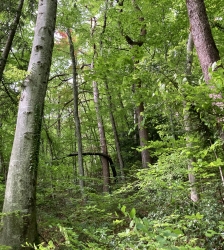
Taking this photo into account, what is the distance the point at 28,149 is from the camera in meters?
3.13

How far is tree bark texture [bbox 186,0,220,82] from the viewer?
3035 millimetres

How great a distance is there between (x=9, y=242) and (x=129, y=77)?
3097 mm

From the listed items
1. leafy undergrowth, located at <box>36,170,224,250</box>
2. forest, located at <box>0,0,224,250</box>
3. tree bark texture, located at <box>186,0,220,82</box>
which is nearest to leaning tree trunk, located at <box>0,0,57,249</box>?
forest, located at <box>0,0,224,250</box>

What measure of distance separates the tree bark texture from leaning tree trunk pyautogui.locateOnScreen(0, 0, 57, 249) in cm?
218

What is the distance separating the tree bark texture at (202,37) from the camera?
304 centimetres

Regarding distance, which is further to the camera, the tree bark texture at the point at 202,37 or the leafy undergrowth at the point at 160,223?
the tree bark texture at the point at 202,37

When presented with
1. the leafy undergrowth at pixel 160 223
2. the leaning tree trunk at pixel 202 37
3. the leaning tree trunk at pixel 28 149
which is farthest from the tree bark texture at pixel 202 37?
Result: the leaning tree trunk at pixel 28 149

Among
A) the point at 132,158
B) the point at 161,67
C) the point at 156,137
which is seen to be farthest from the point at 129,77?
the point at 132,158

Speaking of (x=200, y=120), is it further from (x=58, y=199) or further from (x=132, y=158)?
(x=132, y=158)

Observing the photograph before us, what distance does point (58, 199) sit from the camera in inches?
200

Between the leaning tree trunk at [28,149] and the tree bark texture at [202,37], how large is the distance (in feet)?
7.14

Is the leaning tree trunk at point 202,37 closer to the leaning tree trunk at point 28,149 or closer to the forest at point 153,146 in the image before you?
the forest at point 153,146

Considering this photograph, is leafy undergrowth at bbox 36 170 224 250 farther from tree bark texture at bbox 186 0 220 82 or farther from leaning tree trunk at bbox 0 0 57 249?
tree bark texture at bbox 186 0 220 82

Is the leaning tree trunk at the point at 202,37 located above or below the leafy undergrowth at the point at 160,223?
above
